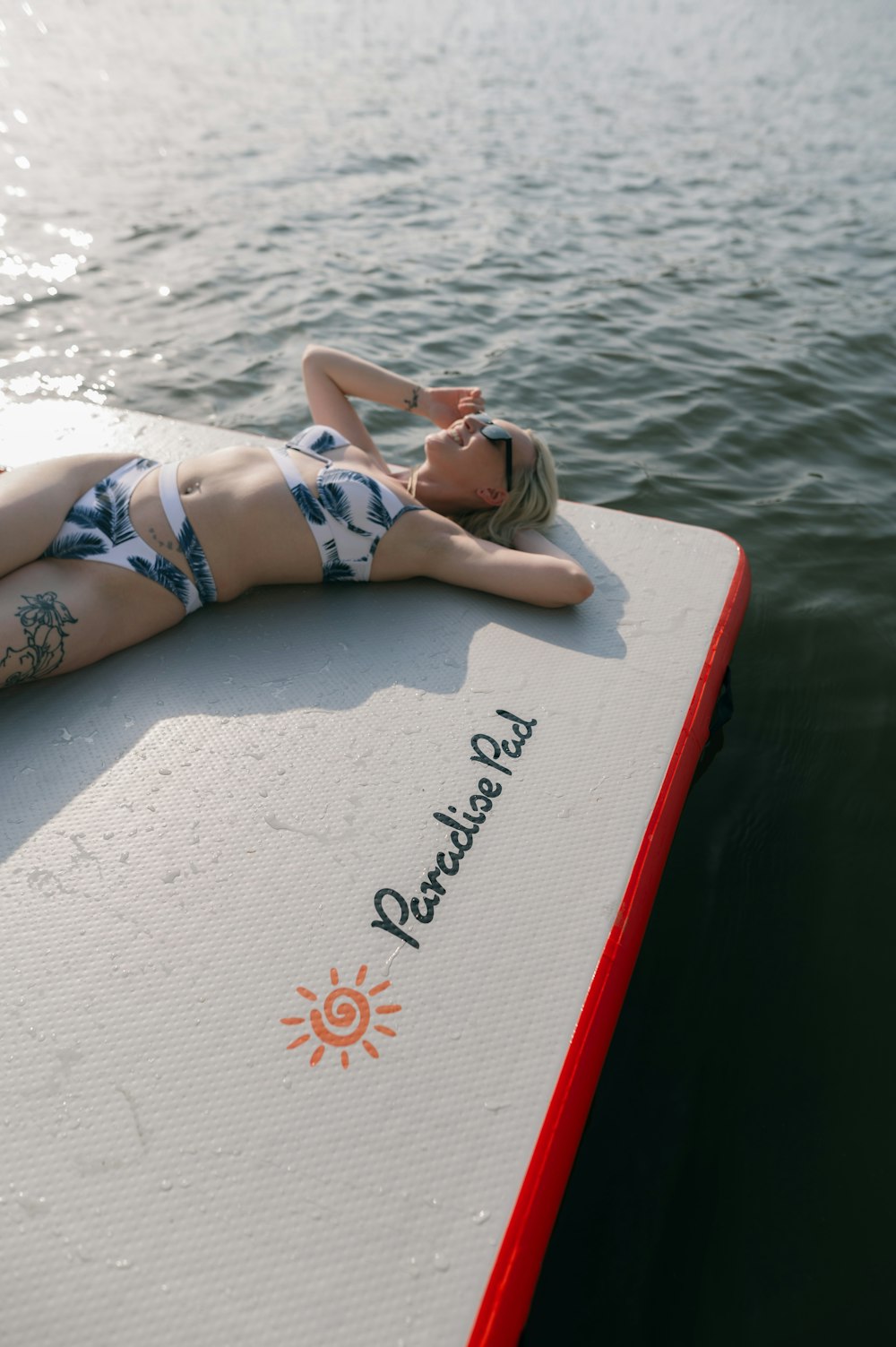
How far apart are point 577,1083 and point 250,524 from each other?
1973 millimetres

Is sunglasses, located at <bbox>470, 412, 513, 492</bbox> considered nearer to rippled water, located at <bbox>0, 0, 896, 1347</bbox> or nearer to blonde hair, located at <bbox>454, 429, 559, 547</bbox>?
blonde hair, located at <bbox>454, 429, 559, 547</bbox>

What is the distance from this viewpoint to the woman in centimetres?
283

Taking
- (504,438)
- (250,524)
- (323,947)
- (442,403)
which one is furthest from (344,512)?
(323,947)

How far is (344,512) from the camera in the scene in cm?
318

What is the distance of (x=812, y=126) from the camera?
43.4ft

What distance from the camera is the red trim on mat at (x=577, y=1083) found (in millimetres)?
1679

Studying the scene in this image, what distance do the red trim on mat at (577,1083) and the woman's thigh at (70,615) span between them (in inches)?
65.5

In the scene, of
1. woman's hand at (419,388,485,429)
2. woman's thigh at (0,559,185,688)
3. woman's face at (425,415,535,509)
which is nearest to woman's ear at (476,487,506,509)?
woman's face at (425,415,535,509)

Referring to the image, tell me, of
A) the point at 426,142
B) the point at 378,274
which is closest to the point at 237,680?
the point at 378,274

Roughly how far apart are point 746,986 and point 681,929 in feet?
0.85

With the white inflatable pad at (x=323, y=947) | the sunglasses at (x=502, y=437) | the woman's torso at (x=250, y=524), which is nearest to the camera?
the white inflatable pad at (x=323, y=947)

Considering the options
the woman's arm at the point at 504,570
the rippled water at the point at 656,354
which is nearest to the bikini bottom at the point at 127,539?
the woman's arm at the point at 504,570

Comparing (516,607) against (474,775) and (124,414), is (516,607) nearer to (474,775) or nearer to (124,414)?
(474,775)

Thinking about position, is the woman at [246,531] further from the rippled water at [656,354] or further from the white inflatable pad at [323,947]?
the rippled water at [656,354]
